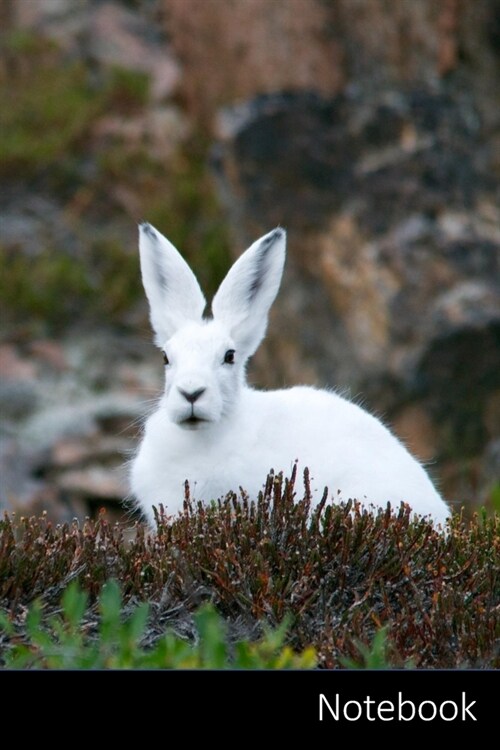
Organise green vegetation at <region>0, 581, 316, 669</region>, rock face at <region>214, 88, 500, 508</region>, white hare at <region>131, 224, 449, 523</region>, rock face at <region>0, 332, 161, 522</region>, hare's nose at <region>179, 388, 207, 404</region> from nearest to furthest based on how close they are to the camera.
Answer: green vegetation at <region>0, 581, 316, 669</region> < hare's nose at <region>179, 388, 207, 404</region> < white hare at <region>131, 224, 449, 523</region> < rock face at <region>214, 88, 500, 508</region> < rock face at <region>0, 332, 161, 522</region>

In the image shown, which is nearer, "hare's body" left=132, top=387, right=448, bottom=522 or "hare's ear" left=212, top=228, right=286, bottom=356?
"hare's body" left=132, top=387, right=448, bottom=522

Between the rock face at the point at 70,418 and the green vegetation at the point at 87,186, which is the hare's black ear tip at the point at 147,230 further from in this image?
the green vegetation at the point at 87,186

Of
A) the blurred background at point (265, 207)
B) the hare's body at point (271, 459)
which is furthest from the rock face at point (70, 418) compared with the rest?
the hare's body at point (271, 459)

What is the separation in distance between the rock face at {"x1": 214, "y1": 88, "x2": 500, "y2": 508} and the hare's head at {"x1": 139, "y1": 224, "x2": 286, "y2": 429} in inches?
183

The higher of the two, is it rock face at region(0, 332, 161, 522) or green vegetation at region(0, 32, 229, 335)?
green vegetation at region(0, 32, 229, 335)

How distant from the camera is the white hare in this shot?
18.8ft

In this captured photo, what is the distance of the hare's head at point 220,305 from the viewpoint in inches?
230

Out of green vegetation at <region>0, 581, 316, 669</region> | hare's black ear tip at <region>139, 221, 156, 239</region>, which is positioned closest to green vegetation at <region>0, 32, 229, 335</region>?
hare's black ear tip at <region>139, 221, 156, 239</region>

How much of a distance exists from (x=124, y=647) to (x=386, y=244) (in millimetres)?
7272

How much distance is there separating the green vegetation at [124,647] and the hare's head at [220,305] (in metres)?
1.58

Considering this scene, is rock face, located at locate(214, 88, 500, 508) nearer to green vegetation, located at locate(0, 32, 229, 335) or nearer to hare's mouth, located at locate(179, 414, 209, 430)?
green vegetation, located at locate(0, 32, 229, 335)

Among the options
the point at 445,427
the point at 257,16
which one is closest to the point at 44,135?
the point at 257,16
